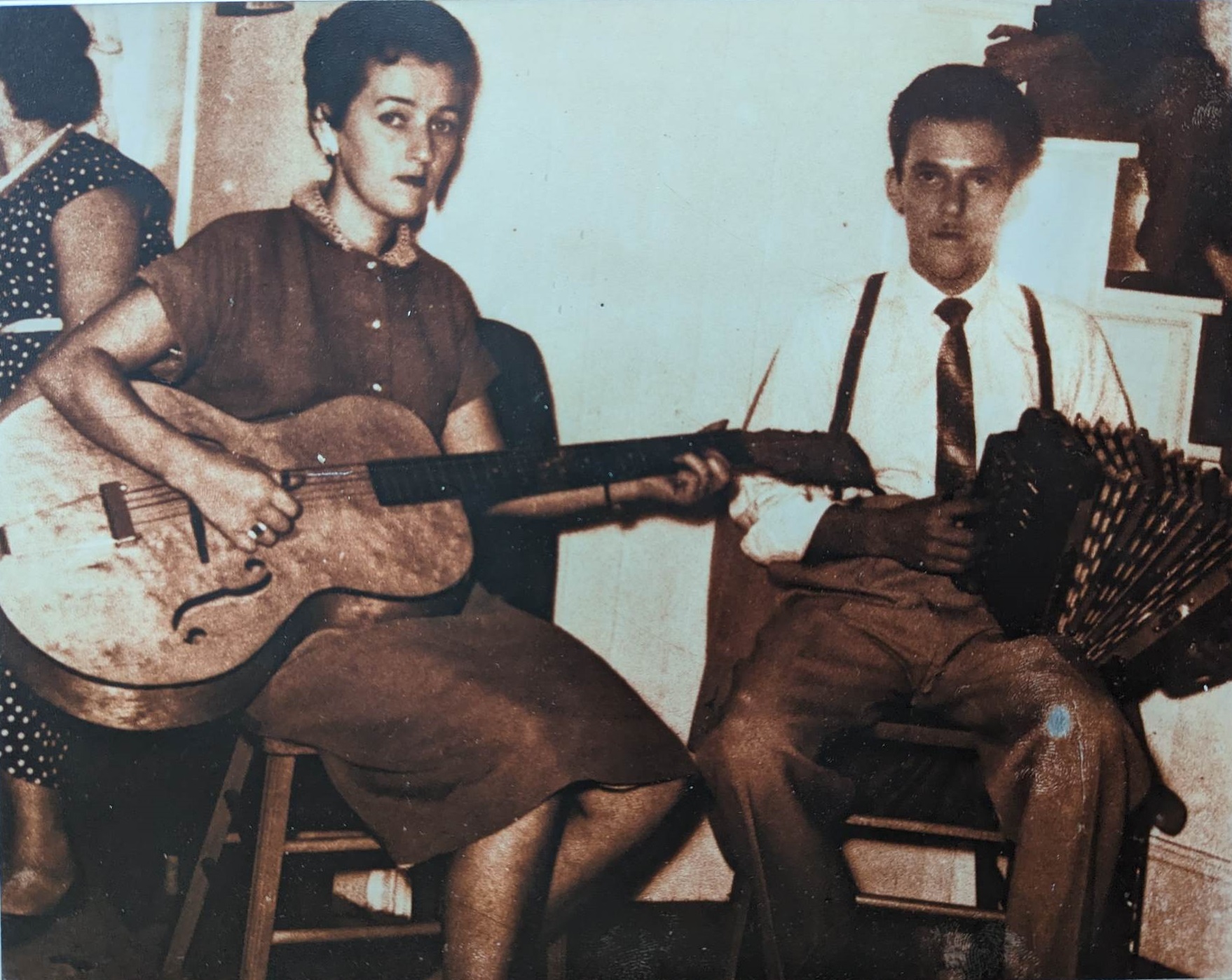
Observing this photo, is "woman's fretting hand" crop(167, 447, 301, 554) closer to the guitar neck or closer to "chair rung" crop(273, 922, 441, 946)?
the guitar neck

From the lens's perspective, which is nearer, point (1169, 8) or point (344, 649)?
point (344, 649)

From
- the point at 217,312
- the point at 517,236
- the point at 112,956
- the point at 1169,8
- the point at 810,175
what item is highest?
the point at 1169,8

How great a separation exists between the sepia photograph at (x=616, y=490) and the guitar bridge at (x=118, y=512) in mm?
14

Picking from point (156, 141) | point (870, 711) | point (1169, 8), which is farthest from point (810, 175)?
point (156, 141)

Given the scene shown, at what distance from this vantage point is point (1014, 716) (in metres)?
2.53

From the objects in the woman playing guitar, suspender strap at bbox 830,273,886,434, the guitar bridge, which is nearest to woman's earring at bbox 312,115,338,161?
the woman playing guitar

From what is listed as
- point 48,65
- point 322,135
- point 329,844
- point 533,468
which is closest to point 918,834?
point 533,468

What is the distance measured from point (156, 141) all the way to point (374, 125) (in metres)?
0.46

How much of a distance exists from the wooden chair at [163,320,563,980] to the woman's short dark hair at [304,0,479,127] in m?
0.58

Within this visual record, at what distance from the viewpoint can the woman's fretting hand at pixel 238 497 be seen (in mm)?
2463

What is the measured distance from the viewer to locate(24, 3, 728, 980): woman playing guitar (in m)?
2.46

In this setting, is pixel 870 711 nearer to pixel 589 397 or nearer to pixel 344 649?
pixel 589 397

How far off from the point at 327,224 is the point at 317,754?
112cm

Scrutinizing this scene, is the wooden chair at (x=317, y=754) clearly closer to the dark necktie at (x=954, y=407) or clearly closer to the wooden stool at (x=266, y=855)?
the wooden stool at (x=266, y=855)
